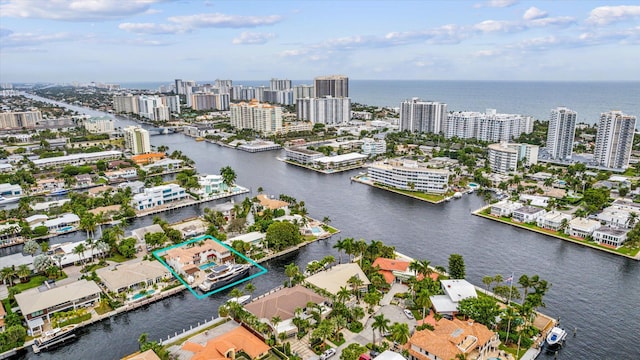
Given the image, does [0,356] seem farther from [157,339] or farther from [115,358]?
[157,339]

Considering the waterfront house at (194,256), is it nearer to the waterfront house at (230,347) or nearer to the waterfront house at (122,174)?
the waterfront house at (230,347)

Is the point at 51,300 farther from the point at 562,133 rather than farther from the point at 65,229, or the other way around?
the point at 562,133

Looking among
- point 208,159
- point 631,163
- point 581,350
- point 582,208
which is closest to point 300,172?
point 208,159

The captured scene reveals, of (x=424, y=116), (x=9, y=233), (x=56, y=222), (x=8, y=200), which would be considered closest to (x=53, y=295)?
(x=9, y=233)

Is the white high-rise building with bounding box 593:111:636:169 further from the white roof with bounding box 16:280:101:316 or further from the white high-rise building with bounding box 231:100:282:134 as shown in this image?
the white roof with bounding box 16:280:101:316

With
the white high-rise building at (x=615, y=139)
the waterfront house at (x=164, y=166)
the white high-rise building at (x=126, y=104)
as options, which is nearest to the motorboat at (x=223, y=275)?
the waterfront house at (x=164, y=166)

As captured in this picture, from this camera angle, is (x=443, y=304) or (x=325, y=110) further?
(x=325, y=110)

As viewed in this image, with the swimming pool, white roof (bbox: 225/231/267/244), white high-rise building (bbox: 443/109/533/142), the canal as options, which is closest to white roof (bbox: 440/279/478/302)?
the canal
